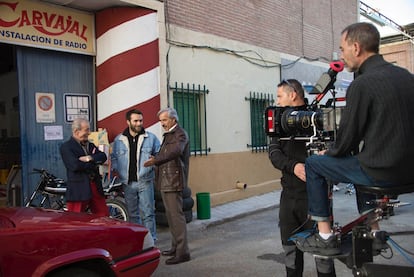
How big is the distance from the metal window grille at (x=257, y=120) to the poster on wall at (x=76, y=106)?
3948mm

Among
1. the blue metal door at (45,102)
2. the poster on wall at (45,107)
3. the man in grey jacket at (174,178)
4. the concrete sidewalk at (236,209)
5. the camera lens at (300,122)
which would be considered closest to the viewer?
the camera lens at (300,122)

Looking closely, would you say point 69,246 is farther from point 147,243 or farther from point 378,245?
point 378,245

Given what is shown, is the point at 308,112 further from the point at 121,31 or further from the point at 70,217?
the point at 121,31

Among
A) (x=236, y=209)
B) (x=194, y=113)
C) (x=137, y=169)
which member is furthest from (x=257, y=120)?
(x=137, y=169)

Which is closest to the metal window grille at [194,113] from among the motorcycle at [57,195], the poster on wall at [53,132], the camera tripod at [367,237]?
the poster on wall at [53,132]

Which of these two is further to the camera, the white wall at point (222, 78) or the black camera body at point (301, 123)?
the white wall at point (222, 78)

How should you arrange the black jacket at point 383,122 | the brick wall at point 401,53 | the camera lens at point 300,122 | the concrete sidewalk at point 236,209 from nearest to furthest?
the black jacket at point 383,122 < the camera lens at point 300,122 < the concrete sidewalk at point 236,209 < the brick wall at point 401,53

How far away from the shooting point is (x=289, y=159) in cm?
374

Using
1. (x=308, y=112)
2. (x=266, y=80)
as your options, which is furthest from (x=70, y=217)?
(x=266, y=80)

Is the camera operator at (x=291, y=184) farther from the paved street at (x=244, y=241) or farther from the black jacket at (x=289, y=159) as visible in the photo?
the paved street at (x=244, y=241)

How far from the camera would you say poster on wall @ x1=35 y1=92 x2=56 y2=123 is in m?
7.18

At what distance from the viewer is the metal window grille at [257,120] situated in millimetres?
10547

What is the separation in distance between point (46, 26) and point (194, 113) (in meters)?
3.30

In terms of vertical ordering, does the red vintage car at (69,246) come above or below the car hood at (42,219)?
below
